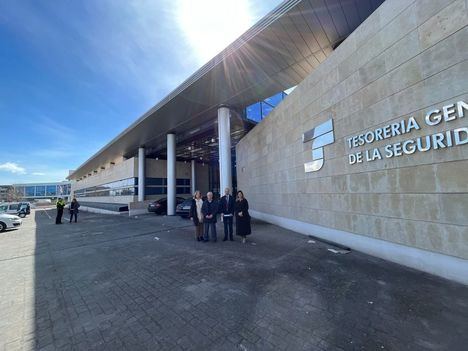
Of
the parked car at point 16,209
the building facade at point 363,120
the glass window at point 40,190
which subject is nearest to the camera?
the building facade at point 363,120

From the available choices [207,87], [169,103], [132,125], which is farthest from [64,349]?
[132,125]

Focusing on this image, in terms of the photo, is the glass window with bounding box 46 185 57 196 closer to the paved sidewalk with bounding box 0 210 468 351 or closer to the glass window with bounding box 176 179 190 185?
the glass window with bounding box 176 179 190 185

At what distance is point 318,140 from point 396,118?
2469 mm

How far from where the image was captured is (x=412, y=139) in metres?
3.94

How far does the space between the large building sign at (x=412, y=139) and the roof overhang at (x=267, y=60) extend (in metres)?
4.84

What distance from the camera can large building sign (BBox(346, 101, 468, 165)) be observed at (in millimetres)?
3314

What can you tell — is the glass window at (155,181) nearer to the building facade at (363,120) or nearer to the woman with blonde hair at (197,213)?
the building facade at (363,120)

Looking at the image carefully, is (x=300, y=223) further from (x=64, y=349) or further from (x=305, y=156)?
(x=64, y=349)

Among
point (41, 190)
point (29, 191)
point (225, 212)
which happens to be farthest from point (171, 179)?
point (29, 191)

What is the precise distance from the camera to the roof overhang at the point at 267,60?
703 cm

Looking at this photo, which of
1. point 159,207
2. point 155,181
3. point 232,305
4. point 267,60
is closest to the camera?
point 232,305

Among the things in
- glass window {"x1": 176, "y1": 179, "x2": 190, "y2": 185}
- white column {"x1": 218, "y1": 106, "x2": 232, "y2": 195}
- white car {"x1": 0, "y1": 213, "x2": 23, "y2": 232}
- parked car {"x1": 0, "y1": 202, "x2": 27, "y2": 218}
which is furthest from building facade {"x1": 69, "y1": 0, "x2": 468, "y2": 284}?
parked car {"x1": 0, "y1": 202, "x2": 27, "y2": 218}

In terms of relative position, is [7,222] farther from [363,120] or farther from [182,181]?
[363,120]

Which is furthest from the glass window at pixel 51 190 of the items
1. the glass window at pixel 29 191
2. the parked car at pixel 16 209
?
the parked car at pixel 16 209
